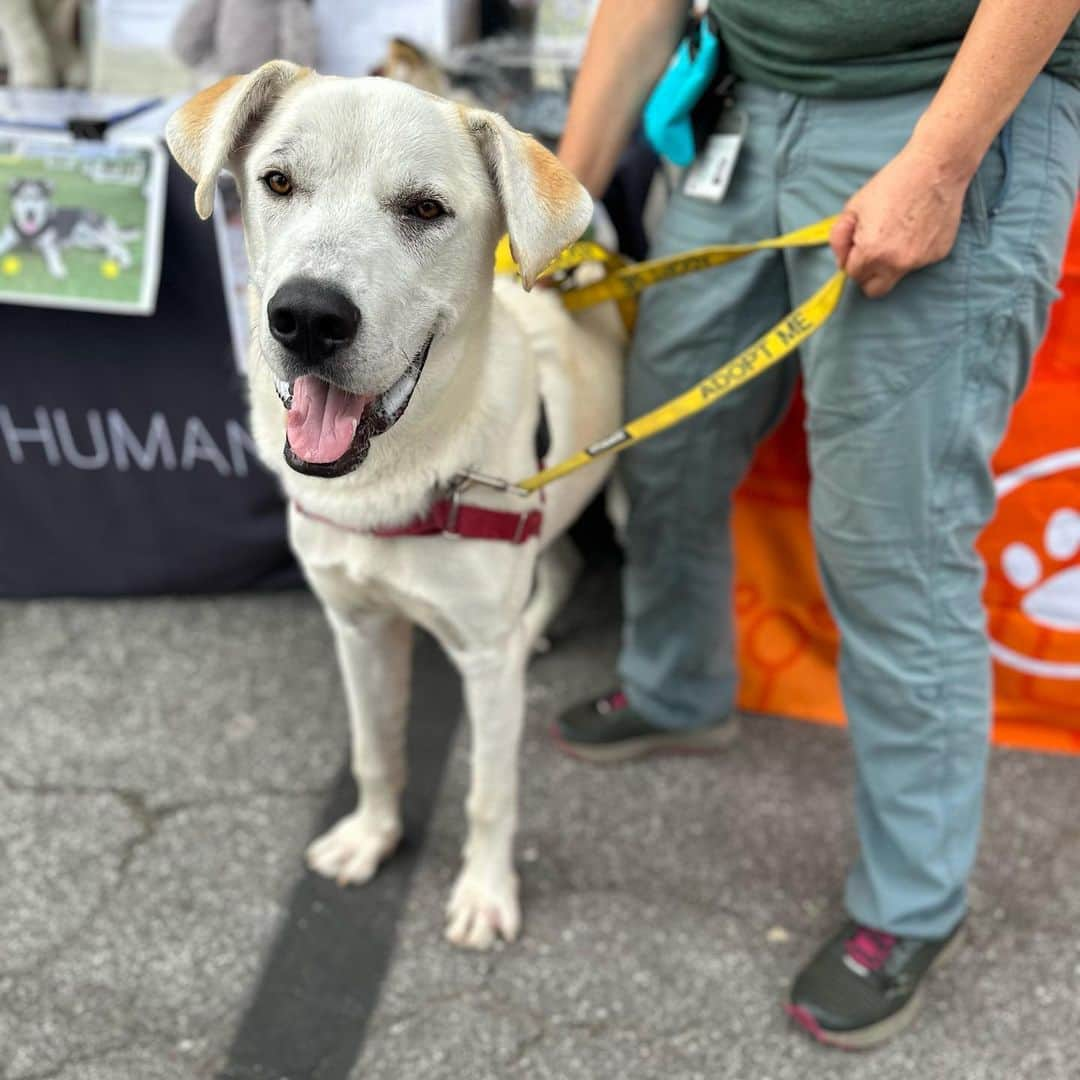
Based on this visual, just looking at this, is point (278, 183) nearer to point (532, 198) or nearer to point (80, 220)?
point (532, 198)

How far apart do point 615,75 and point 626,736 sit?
4.60ft

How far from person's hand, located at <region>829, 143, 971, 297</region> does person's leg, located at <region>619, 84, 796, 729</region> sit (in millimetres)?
300

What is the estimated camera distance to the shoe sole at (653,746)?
2449 millimetres

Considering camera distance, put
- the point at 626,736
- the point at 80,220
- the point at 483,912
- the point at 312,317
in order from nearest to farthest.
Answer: the point at 312,317 < the point at 483,912 < the point at 80,220 < the point at 626,736

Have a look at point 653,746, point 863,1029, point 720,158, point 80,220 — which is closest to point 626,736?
point 653,746

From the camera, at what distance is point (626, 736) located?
8.05ft

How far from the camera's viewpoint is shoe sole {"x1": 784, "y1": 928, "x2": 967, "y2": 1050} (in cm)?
183

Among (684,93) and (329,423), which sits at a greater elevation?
(684,93)

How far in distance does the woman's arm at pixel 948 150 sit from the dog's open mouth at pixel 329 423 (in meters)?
0.65

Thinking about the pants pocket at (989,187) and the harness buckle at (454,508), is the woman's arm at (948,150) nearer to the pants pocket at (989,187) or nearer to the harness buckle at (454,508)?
the pants pocket at (989,187)

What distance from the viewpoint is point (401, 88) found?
1.37 metres

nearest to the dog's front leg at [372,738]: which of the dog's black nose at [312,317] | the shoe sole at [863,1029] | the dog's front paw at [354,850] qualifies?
the dog's front paw at [354,850]

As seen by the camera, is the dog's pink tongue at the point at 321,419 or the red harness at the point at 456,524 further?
the red harness at the point at 456,524

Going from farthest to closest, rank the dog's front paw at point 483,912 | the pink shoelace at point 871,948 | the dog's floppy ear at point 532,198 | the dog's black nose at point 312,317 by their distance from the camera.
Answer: the dog's front paw at point 483,912 → the pink shoelace at point 871,948 → the dog's floppy ear at point 532,198 → the dog's black nose at point 312,317
